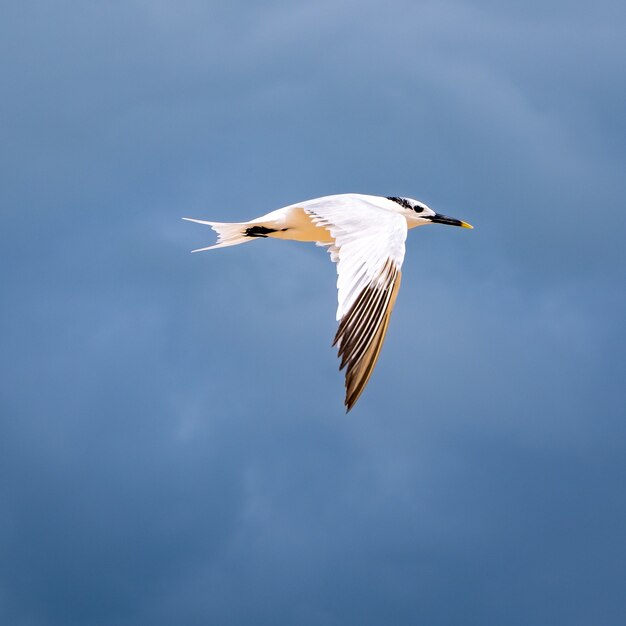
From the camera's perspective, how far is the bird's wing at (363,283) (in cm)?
1268

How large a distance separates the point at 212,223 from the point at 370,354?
425cm

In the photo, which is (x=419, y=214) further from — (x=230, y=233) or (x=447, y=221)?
(x=230, y=233)

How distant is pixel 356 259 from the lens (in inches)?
520

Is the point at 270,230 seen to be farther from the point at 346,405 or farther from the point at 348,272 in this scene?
the point at 346,405

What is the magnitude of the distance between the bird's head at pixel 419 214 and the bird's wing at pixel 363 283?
11.5 ft

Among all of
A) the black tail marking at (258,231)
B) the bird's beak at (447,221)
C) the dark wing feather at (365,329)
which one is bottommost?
the dark wing feather at (365,329)

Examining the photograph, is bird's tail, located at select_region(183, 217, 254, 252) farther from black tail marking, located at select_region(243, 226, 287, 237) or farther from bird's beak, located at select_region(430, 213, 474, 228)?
bird's beak, located at select_region(430, 213, 474, 228)

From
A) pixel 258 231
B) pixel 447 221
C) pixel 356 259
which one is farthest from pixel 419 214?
pixel 356 259

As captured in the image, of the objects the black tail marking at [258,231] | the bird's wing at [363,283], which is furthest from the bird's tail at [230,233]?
the bird's wing at [363,283]

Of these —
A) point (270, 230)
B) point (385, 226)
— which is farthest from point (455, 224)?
point (385, 226)

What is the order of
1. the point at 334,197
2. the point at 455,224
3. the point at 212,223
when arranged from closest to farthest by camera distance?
the point at 334,197 < the point at 212,223 < the point at 455,224

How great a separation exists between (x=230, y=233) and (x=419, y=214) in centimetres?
293

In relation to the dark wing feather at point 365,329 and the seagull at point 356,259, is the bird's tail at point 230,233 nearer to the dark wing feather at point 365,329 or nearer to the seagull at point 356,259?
the seagull at point 356,259

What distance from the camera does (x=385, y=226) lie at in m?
13.8
